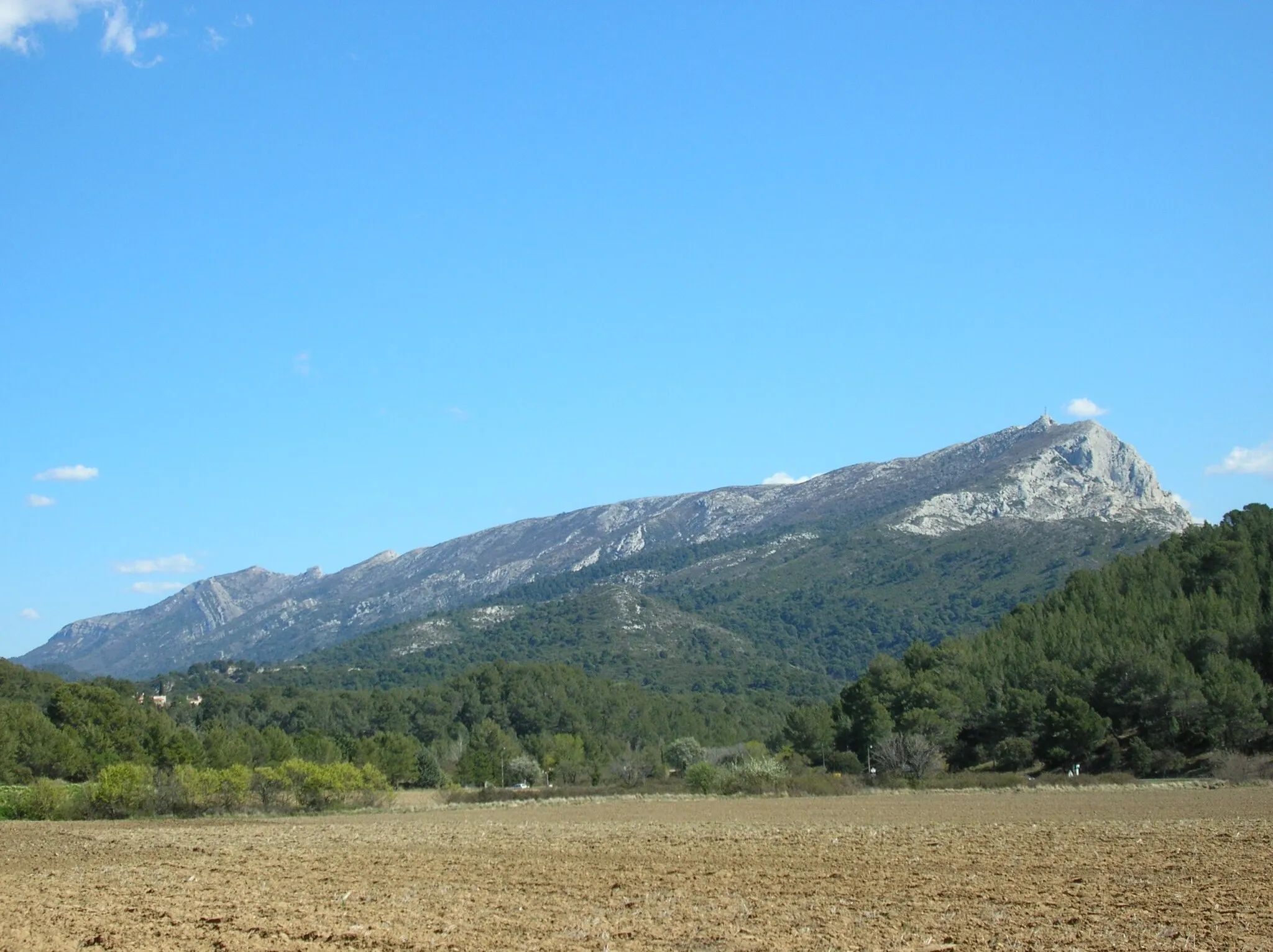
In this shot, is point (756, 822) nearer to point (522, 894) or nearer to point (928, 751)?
point (522, 894)

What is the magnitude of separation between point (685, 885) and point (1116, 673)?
66779mm

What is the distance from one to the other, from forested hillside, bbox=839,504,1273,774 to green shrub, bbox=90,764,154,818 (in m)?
50.6

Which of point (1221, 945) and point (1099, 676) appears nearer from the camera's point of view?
point (1221, 945)

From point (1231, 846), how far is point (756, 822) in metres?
20.9

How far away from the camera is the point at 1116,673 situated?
8431cm

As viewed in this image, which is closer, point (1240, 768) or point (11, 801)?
point (11, 801)

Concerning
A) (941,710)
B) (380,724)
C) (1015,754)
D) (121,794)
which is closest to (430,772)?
(380,724)

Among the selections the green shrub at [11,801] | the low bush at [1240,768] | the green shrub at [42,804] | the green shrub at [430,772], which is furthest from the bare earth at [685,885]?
the green shrub at [430,772]

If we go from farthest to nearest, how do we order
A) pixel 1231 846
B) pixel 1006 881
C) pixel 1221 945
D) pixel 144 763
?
1. pixel 144 763
2. pixel 1231 846
3. pixel 1006 881
4. pixel 1221 945

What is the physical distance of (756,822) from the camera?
47.6 m

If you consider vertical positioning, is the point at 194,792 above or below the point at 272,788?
above

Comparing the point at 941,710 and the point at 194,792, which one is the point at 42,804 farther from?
the point at 941,710

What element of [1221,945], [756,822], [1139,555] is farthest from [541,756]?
[1221,945]

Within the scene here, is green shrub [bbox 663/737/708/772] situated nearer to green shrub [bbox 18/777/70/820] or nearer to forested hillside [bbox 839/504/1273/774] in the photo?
forested hillside [bbox 839/504/1273/774]
